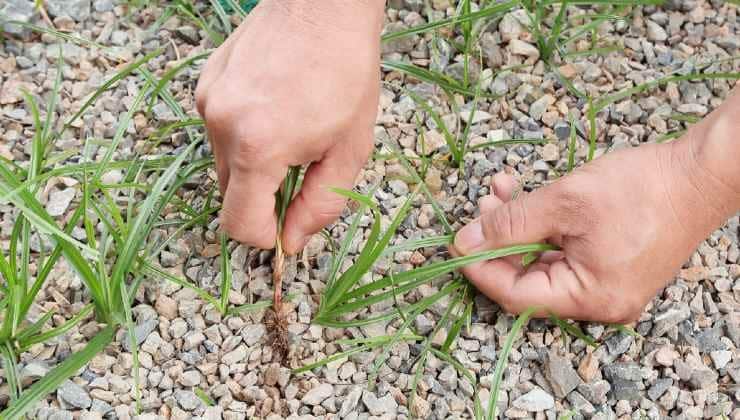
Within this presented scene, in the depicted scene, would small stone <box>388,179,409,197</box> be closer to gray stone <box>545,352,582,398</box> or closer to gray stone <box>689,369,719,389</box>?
gray stone <box>545,352,582,398</box>

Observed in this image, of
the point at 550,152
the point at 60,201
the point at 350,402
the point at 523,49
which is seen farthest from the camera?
the point at 523,49

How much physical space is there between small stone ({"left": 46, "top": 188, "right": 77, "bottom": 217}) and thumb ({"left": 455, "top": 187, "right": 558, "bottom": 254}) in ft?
2.63

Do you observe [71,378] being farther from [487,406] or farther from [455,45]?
[455,45]

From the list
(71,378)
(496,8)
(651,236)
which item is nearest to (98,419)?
(71,378)

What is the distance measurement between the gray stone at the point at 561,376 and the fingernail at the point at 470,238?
26cm

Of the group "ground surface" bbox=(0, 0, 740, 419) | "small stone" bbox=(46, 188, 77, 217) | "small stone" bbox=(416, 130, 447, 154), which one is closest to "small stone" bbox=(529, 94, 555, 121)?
"ground surface" bbox=(0, 0, 740, 419)

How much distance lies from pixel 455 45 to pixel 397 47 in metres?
0.14

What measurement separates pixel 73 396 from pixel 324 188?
0.58 m

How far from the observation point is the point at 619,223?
164 cm

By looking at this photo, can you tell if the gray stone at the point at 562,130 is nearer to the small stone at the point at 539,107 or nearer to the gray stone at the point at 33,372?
the small stone at the point at 539,107

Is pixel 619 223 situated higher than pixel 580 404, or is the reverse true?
pixel 619 223

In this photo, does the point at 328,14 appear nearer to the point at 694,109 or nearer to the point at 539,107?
the point at 539,107

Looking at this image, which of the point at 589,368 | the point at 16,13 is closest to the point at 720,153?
the point at 589,368

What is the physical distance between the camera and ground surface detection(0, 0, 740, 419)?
1.68m
